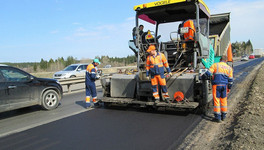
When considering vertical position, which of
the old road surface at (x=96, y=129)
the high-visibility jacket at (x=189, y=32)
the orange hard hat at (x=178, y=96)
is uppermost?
the high-visibility jacket at (x=189, y=32)

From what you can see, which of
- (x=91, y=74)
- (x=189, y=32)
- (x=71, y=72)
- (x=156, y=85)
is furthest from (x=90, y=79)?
(x=71, y=72)

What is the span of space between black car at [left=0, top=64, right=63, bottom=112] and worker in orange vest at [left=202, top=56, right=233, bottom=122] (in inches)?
194

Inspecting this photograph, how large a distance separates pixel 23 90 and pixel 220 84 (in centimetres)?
546

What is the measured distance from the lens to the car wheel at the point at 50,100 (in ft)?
22.6

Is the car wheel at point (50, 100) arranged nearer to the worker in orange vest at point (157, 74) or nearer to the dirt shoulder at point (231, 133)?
the worker in orange vest at point (157, 74)

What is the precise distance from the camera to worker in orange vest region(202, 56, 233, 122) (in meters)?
5.13

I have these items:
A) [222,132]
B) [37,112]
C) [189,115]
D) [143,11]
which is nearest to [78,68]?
[37,112]

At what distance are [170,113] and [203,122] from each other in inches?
41.6

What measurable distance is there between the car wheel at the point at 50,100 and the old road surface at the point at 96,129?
283 millimetres

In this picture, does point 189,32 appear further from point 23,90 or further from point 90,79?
point 23,90

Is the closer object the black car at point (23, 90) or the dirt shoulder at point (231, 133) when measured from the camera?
the dirt shoulder at point (231, 133)

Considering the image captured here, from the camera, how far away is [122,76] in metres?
6.70

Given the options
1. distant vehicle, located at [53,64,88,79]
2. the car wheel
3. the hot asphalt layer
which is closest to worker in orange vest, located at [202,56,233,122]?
the hot asphalt layer

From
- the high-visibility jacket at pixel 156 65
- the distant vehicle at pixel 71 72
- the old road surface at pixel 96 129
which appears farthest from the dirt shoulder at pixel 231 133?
the distant vehicle at pixel 71 72
